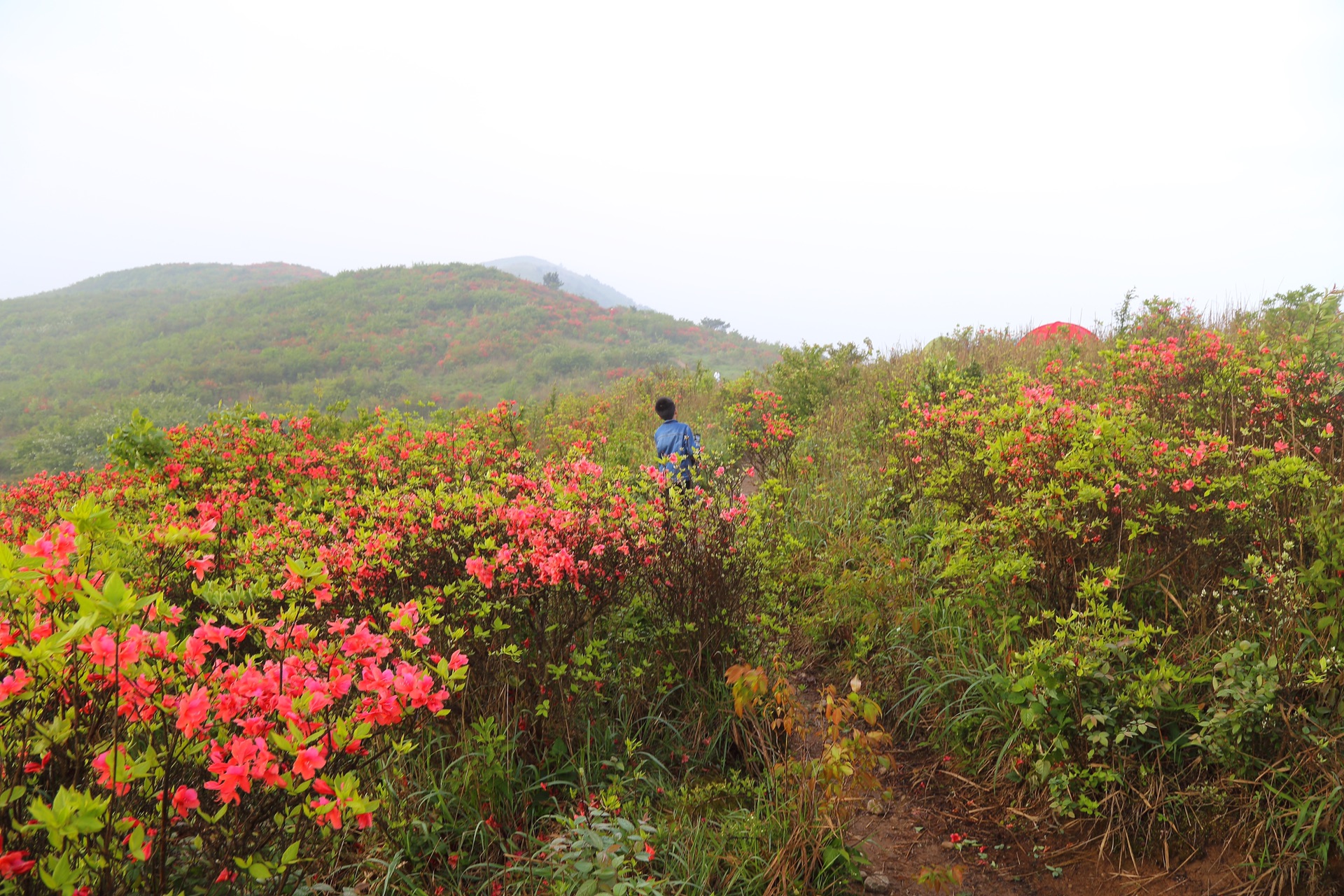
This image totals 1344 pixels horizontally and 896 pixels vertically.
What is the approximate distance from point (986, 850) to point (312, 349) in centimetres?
2857

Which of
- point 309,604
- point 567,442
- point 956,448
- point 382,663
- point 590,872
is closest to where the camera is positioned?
point 590,872

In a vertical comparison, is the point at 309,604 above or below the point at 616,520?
below

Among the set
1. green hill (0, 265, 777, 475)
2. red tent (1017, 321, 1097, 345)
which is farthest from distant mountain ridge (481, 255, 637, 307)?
red tent (1017, 321, 1097, 345)

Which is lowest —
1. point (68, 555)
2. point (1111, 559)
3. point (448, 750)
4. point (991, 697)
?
point (448, 750)

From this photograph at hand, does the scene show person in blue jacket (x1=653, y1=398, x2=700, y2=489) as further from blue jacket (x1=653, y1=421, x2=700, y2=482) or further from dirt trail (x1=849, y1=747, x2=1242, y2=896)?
dirt trail (x1=849, y1=747, x2=1242, y2=896)

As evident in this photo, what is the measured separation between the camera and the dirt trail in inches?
99.7

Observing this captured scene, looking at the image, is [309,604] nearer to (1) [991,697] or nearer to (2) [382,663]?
(2) [382,663]

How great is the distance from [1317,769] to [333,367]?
27613 millimetres

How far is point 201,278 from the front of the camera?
4644cm

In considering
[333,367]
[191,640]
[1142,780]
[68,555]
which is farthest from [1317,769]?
[333,367]

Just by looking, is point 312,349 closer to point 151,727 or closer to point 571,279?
point 151,727

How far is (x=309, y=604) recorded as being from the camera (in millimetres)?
3260

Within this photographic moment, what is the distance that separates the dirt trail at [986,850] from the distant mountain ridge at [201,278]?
156 feet

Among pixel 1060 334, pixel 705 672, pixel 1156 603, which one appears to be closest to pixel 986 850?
pixel 705 672
